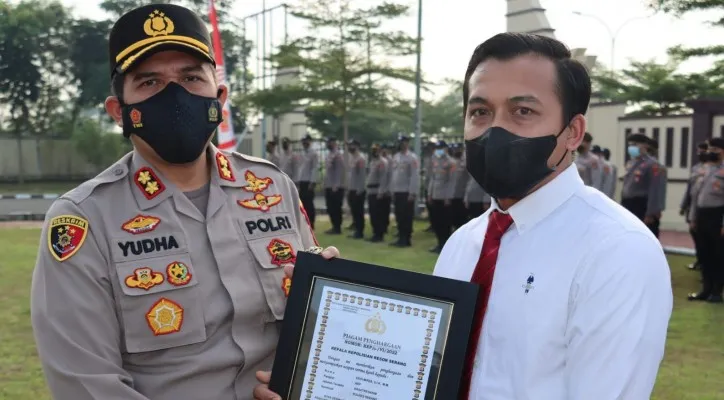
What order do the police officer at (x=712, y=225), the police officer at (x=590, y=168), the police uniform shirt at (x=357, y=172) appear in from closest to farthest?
the police officer at (x=712, y=225) < the police officer at (x=590, y=168) < the police uniform shirt at (x=357, y=172)

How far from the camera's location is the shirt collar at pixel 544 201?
1.66m

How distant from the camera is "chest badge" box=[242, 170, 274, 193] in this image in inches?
84.4

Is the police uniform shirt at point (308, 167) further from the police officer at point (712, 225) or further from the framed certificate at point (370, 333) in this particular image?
the framed certificate at point (370, 333)

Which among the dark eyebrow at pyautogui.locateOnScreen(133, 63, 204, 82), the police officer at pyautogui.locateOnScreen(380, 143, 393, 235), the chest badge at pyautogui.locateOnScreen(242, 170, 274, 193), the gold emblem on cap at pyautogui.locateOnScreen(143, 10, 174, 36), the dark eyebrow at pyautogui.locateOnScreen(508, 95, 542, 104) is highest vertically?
the gold emblem on cap at pyautogui.locateOnScreen(143, 10, 174, 36)

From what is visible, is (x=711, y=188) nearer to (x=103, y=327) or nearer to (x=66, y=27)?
(x=103, y=327)

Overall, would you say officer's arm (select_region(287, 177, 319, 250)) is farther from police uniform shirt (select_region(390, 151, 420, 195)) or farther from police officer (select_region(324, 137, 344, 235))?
police officer (select_region(324, 137, 344, 235))

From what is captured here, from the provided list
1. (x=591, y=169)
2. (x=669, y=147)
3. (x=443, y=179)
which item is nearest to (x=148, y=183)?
(x=591, y=169)

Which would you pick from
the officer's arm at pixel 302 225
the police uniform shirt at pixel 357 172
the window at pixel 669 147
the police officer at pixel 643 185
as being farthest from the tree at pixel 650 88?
the officer's arm at pixel 302 225

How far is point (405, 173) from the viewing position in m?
13.4

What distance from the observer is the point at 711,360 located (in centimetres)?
564

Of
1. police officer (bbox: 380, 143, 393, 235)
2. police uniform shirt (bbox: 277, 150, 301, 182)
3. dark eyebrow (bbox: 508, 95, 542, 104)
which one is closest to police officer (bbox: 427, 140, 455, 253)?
police officer (bbox: 380, 143, 393, 235)

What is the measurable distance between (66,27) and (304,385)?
3507 centimetres

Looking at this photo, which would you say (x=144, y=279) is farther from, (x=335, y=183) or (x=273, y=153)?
(x=273, y=153)

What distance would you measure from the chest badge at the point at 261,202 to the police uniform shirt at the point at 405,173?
11268 mm
